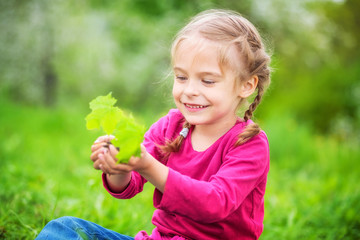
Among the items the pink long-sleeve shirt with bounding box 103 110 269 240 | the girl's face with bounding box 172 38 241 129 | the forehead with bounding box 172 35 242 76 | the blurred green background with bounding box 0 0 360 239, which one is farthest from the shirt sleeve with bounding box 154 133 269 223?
the blurred green background with bounding box 0 0 360 239

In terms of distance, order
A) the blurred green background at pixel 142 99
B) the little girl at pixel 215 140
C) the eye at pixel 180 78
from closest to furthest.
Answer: the little girl at pixel 215 140 < the eye at pixel 180 78 < the blurred green background at pixel 142 99

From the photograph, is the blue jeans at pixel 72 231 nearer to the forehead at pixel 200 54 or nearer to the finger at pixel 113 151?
the finger at pixel 113 151

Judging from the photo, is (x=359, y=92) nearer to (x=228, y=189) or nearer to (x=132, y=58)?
(x=132, y=58)

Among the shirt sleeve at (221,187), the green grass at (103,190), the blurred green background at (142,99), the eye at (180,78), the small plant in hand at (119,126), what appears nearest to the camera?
the small plant in hand at (119,126)

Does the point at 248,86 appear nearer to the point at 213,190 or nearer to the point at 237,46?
the point at 237,46

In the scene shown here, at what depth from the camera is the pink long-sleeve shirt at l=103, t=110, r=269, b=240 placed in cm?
152

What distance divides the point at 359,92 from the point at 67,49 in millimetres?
8039

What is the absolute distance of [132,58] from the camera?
437 inches

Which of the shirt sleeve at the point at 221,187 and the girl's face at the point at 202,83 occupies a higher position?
the girl's face at the point at 202,83

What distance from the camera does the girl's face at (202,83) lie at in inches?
68.4

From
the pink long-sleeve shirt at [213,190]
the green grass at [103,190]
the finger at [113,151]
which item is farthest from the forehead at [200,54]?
the green grass at [103,190]

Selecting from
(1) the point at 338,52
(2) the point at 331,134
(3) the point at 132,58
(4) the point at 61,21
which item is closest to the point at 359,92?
(2) the point at 331,134

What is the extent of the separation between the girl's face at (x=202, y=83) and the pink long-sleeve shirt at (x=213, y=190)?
0.15m

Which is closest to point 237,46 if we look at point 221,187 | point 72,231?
point 221,187
